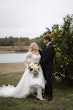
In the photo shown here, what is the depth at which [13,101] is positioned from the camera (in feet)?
34.2

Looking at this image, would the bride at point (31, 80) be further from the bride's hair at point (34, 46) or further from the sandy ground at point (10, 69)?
the sandy ground at point (10, 69)

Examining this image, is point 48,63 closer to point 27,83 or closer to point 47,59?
point 47,59

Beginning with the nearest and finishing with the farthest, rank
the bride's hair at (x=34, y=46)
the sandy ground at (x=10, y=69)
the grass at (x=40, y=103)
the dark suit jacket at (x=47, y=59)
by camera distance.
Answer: the grass at (x=40, y=103), the dark suit jacket at (x=47, y=59), the bride's hair at (x=34, y=46), the sandy ground at (x=10, y=69)

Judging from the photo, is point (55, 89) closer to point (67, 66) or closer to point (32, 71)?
point (67, 66)

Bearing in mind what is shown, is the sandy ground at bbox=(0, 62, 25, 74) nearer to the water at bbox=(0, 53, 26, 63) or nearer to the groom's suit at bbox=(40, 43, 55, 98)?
the groom's suit at bbox=(40, 43, 55, 98)

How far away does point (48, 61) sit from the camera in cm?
1084

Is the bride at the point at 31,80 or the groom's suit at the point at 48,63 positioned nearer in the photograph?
the groom's suit at the point at 48,63

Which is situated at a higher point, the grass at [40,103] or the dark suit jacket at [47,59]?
the dark suit jacket at [47,59]

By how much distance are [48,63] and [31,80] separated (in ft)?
2.93

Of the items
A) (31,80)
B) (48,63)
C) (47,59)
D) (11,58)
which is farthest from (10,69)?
(11,58)

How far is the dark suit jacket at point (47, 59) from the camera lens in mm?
10695

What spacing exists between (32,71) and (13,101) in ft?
4.39

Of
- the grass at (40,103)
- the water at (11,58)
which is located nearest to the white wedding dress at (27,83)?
the grass at (40,103)

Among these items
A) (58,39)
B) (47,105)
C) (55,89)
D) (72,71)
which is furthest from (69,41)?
(47,105)
